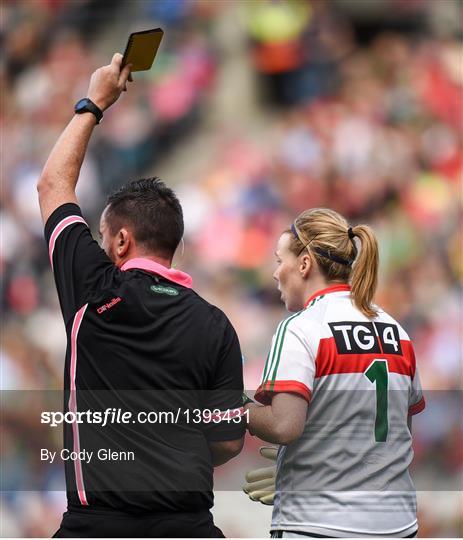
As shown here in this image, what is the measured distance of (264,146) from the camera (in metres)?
4.60

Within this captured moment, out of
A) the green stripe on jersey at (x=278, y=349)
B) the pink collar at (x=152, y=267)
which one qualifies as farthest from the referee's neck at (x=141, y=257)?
the green stripe on jersey at (x=278, y=349)

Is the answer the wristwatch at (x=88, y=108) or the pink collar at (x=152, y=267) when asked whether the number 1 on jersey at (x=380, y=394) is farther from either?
the wristwatch at (x=88, y=108)

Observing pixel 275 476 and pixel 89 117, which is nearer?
pixel 89 117

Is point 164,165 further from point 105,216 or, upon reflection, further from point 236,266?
point 105,216

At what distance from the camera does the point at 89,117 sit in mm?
1630

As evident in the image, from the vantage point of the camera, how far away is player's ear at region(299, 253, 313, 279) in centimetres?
177

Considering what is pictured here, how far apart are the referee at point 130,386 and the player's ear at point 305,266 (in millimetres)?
243

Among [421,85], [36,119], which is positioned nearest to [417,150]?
[421,85]

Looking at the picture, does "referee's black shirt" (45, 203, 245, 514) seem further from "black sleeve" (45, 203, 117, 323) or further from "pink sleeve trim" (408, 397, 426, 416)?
"pink sleeve trim" (408, 397, 426, 416)

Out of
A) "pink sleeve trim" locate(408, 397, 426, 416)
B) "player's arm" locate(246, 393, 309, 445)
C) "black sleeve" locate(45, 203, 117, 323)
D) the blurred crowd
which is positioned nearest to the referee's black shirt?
"black sleeve" locate(45, 203, 117, 323)

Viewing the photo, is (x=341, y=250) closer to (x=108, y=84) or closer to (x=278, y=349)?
(x=278, y=349)

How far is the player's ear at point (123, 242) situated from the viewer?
1.65 m

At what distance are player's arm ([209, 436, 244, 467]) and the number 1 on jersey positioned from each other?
26cm

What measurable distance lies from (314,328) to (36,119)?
3315 mm
